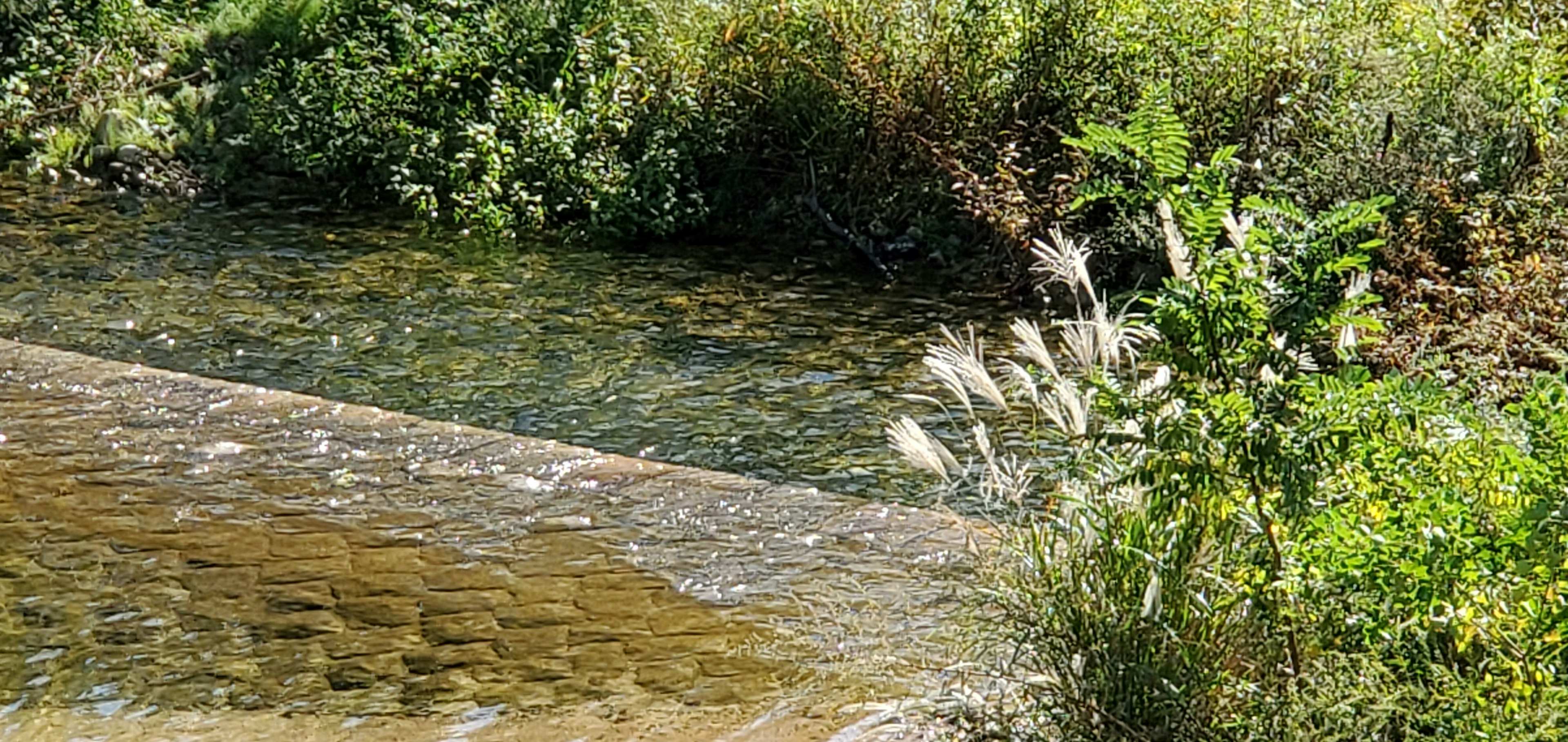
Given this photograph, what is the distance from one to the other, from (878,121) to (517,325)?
2572 millimetres

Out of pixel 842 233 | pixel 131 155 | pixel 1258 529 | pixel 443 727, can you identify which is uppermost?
pixel 1258 529

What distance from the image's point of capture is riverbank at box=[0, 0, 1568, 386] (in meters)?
8.34

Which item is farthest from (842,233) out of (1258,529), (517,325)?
(1258,529)

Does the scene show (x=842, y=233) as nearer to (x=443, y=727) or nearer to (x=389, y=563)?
(x=389, y=563)

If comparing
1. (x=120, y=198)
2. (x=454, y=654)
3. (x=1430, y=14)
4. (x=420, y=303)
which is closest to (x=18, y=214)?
(x=120, y=198)

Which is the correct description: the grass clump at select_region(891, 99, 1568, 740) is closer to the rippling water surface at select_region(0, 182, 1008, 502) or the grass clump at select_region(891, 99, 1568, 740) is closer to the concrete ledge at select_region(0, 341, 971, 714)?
the concrete ledge at select_region(0, 341, 971, 714)

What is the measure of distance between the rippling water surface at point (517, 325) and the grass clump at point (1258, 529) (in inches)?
102

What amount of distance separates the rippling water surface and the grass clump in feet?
8.52

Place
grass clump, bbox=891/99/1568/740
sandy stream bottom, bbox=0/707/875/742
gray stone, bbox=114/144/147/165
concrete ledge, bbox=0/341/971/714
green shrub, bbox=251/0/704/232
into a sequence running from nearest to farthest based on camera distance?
grass clump, bbox=891/99/1568/740
sandy stream bottom, bbox=0/707/875/742
concrete ledge, bbox=0/341/971/714
green shrub, bbox=251/0/704/232
gray stone, bbox=114/144/147/165

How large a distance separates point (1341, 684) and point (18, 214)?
9.55m

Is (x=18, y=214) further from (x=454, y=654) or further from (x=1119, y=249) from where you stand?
(x=454, y=654)

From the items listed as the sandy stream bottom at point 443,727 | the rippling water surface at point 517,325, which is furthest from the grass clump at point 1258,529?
the rippling water surface at point 517,325

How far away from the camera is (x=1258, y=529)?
340cm

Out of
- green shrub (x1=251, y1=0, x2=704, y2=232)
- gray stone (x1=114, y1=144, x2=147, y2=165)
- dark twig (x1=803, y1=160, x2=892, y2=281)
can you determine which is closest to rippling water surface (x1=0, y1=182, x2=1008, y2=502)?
dark twig (x1=803, y1=160, x2=892, y2=281)
